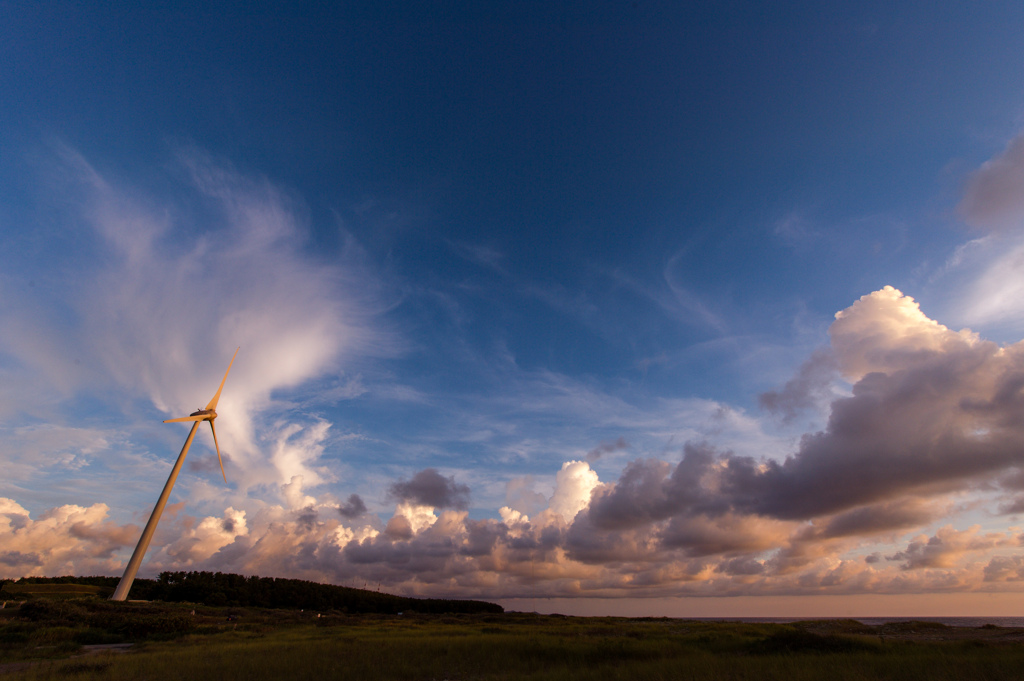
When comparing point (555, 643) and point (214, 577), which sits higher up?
point (214, 577)

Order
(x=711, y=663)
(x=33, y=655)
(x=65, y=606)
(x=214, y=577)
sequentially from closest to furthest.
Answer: (x=711, y=663)
(x=33, y=655)
(x=65, y=606)
(x=214, y=577)

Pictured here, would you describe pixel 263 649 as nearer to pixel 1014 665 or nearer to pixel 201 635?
pixel 201 635

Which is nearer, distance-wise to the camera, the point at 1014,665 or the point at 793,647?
the point at 1014,665

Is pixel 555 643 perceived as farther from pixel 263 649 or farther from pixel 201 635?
pixel 201 635

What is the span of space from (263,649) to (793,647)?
53.4 metres

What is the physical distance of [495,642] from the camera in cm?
5803

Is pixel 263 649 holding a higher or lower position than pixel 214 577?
lower

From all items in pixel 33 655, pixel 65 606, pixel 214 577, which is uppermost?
pixel 214 577

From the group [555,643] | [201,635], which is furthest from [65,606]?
[555,643]

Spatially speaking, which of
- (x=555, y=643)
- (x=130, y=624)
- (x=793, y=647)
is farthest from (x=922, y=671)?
(x=130, y=624)

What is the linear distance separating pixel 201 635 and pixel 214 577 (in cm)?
16523

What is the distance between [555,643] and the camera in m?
56.9

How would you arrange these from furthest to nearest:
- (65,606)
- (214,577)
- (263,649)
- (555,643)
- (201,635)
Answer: (214,577), (65,606), (201,635), (555,643), (263,649)

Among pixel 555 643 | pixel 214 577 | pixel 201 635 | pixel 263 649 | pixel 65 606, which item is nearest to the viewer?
pixel 263 649
